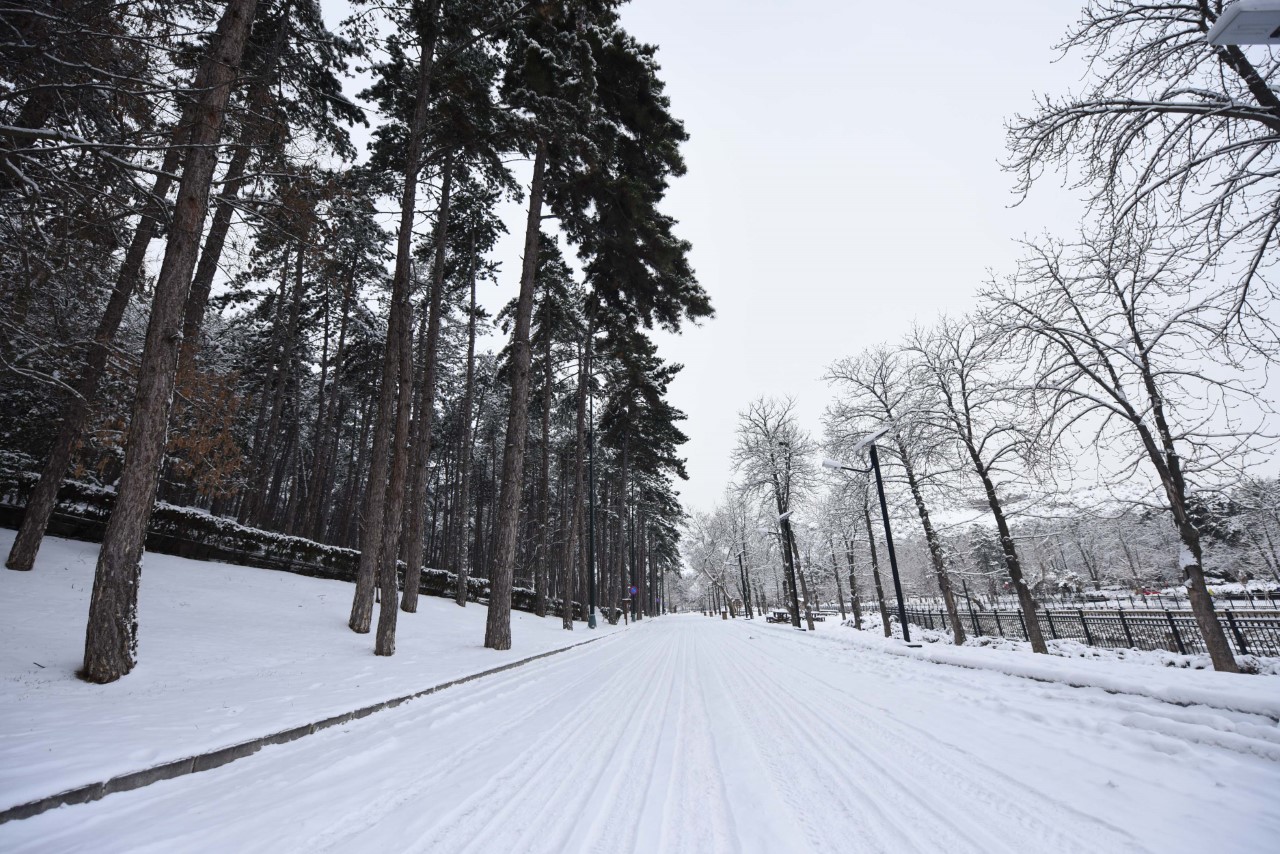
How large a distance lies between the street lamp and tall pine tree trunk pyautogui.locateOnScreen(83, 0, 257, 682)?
931 cm

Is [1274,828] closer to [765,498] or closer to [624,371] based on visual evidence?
[624,371]

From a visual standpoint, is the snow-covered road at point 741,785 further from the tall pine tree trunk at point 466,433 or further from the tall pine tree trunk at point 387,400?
the tall pine tree trunk at point 466,433

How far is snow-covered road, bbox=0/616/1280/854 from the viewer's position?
2385 mm

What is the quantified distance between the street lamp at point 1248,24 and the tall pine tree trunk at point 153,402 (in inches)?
367

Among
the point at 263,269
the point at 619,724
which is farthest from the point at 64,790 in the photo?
the point at 263,269

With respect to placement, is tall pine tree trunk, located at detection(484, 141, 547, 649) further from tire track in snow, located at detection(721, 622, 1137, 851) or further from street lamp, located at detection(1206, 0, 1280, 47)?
street lamp, located at detection(1206, 0, 1280, 47)

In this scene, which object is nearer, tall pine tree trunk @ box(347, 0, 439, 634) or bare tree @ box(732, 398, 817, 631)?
tall pine tree trunk @ box(347, 0, 439, 634)

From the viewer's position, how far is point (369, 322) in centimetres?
1941

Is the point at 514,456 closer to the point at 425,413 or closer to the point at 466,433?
the point at 425,413

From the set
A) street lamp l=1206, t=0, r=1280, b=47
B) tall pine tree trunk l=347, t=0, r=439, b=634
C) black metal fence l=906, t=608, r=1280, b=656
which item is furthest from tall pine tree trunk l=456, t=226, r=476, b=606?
black metal fence l=906, t=608, r=1280, b=656

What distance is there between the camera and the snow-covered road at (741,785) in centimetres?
238

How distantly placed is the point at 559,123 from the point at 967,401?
14.5m

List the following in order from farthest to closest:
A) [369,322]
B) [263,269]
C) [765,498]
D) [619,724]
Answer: [765,498] → [369,322] → [263,269] → [619,724]

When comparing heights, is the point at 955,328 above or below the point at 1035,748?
above
